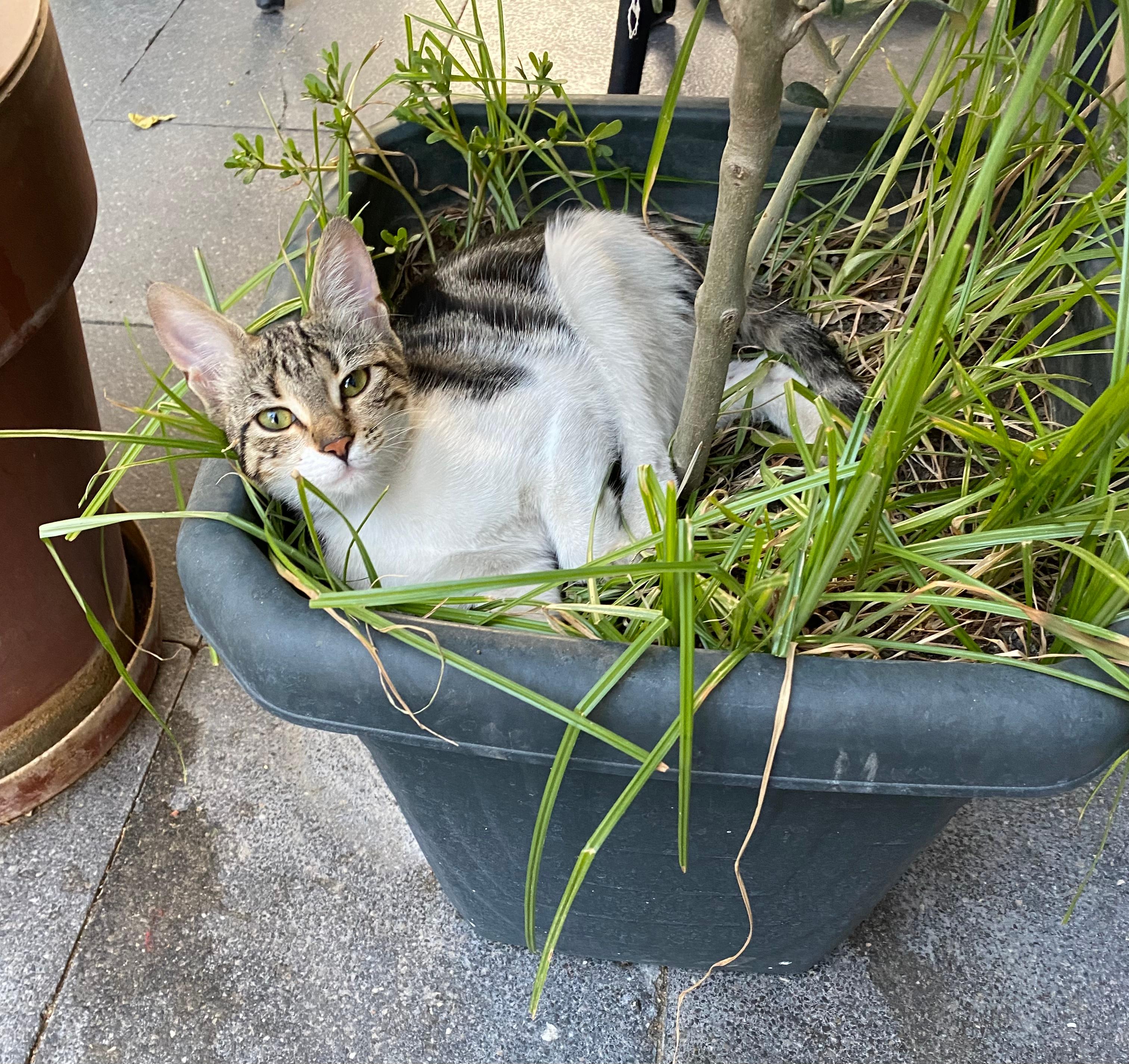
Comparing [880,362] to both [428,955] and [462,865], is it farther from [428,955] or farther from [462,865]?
[428,955]

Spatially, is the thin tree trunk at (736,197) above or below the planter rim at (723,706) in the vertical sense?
above

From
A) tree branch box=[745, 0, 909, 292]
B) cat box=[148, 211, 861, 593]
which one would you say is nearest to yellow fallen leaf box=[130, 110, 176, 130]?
cat box=[148, 211, 861, 593]

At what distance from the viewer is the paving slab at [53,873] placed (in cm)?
120

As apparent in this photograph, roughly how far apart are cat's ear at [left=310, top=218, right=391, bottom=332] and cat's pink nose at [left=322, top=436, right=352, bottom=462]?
143mm

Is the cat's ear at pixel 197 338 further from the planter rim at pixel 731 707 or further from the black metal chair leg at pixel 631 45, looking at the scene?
the black metal chair leg at pixel 631 45

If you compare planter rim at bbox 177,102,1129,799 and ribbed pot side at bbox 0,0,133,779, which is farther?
ribbed pot side at bbox 0,0,133,779

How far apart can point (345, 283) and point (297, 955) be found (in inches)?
32.6

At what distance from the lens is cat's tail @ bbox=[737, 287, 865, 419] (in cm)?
111

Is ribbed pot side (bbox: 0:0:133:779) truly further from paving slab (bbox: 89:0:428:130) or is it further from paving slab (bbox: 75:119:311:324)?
paving slab (bbox: 89:0:428:130)

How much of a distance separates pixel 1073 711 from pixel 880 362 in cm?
63

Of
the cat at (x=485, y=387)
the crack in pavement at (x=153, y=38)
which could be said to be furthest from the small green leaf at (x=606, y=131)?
the crack in pavement at (x=153, y=38)

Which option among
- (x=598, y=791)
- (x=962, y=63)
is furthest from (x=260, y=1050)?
(x=962, y=63)

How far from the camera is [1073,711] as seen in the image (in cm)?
64

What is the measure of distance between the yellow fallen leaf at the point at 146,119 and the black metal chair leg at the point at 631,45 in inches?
47.1
